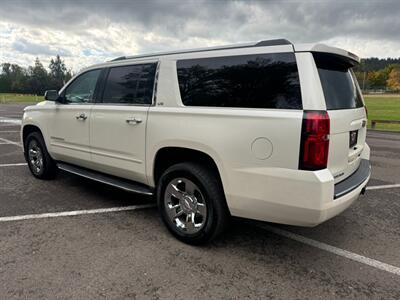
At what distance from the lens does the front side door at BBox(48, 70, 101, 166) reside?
446 centimetres

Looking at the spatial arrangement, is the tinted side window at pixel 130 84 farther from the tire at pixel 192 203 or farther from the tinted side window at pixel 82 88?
the tire at pixel 192 203

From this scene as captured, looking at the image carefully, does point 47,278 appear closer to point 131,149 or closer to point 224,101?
point 131,149

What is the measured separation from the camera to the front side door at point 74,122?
14.6 feet

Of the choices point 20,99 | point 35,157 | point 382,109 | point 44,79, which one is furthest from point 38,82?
point 35,157

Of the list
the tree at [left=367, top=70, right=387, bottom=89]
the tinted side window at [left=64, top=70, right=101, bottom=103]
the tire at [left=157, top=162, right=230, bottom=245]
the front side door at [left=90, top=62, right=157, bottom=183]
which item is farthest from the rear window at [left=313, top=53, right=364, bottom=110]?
the tree at [left=367, top=70, right=387, bottom=89]

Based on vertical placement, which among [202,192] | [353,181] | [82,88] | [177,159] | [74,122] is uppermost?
[82,88]

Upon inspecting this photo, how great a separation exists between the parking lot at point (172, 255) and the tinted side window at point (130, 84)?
148 centimetres

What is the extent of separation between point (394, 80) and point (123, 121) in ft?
410

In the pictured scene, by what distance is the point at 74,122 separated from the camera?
4.60m

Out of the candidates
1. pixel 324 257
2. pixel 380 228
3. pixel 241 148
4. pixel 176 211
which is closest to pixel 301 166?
pixel 241 148

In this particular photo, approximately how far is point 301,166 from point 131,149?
2033mm

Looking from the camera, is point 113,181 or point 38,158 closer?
point 113,181

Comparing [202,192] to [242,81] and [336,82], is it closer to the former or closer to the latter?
[242,81]

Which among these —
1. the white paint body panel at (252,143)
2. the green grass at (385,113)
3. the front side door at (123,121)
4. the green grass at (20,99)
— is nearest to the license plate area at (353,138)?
the white paint body panel at (252,143)
